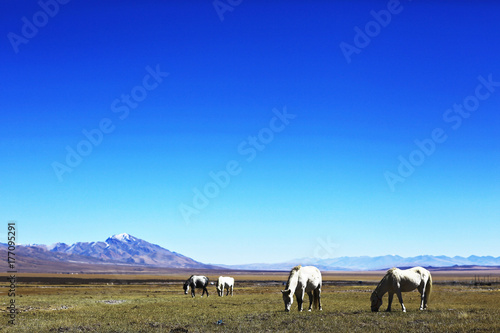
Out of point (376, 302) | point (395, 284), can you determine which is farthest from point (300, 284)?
point (395, 284)

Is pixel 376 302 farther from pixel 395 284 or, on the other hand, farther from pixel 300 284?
pixel 300 284

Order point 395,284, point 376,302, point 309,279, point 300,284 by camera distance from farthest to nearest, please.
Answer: point 309,279 < point 300,284 < point 376,302 < point 395,284

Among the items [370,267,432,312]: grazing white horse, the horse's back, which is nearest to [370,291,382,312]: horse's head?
[370,267,432,312]: grazing white horse

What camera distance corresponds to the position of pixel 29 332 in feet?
63.9

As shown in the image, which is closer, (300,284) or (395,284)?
(395,284)

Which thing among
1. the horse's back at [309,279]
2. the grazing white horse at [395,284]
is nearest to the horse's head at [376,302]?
the grazing white horse at [395,284]

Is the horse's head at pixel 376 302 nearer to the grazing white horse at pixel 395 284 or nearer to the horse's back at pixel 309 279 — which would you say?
the grazing white horse at pixel 395 284

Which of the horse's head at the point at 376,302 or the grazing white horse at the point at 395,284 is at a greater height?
the grazing white horse at the point at 395,284

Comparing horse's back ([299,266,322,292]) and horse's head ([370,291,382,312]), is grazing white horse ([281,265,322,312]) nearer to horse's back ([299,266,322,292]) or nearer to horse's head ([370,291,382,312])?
horse's back ([299,266,322,292])

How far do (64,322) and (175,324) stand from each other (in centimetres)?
593

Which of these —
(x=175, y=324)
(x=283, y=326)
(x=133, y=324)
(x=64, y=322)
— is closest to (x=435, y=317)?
(x=283, y=326)

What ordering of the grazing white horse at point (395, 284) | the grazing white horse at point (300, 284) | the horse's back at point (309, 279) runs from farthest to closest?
1. the horse's back at point (309, 279)
2. the grazing white horse at point (300, 284)
3. the grazing white horse at point (395, 284)

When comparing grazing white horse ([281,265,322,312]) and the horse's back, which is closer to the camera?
grazing white horse ([281,265,322,312])

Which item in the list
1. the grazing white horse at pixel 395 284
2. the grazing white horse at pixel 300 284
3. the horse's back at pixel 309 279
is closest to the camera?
the grazing white horse at pixel 395 284
